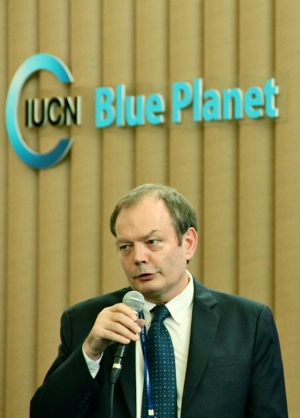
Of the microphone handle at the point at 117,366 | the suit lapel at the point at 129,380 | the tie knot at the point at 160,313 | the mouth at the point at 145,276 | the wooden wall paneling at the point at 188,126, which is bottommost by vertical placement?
the suit lapel at the point at 129,380

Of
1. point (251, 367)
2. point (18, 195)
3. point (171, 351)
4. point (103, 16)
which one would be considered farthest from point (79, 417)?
point (103, 16)

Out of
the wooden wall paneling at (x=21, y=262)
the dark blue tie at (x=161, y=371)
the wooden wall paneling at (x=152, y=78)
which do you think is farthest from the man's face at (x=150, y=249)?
the wooden wall paneling at (x=21, y=262)

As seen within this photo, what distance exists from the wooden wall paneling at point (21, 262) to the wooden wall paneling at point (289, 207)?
1.52 m

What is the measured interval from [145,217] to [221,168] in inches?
54.6

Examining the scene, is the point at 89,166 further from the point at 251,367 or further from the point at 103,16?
the point at 251,367

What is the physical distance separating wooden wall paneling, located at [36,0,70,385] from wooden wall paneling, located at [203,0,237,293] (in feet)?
2.95

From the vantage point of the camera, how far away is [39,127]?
4.36 meters

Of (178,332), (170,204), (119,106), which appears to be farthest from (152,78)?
(178,332)

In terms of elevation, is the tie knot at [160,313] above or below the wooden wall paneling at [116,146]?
below

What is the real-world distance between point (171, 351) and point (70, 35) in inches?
95.0

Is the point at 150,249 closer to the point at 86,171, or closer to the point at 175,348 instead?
the point at 175,348

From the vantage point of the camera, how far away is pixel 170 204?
8.56 feet

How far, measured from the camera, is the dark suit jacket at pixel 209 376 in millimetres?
2445

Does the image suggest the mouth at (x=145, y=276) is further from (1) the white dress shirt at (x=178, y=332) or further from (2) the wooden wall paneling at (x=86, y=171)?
(2) the wooden wall paneling at (x=86, y=171)
